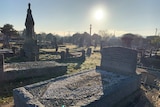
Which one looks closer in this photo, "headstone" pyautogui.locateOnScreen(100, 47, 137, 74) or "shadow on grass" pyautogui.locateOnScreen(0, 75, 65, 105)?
"shadow on grass" pyautogui.locateOnScreen(0, 75, 65, 105)

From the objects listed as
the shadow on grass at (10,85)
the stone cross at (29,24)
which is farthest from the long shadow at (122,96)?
the stone cross at (29,24)

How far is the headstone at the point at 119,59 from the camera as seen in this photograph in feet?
27.4

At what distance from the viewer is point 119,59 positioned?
8.77 metres

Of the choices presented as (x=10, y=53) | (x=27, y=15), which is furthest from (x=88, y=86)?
(x=10, y=53)

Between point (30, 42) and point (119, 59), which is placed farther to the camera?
point (30, 42)

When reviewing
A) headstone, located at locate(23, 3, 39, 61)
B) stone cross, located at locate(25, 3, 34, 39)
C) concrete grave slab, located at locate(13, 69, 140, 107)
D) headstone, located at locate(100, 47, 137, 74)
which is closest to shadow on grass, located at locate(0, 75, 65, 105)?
concrete grave slab, located at locate(13, 69, 140, 107)

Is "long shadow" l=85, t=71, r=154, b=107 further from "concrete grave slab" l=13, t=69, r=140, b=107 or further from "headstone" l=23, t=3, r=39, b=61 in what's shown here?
"headstone" l=23, t=3, r=39, b=61

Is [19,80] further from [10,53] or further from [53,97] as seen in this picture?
[10,53]

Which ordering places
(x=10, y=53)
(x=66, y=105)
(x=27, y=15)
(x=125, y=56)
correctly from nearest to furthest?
(x=66, y=105)
(x=125, y=56)
(x=27, y=15)
(x=10, y=53)

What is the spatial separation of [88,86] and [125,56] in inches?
133

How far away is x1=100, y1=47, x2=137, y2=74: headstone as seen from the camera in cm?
834

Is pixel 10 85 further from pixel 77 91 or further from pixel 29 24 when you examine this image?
pixel 29 24

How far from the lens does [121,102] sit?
21.4ft

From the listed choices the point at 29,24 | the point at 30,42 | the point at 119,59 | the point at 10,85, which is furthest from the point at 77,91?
the point at 29,24
